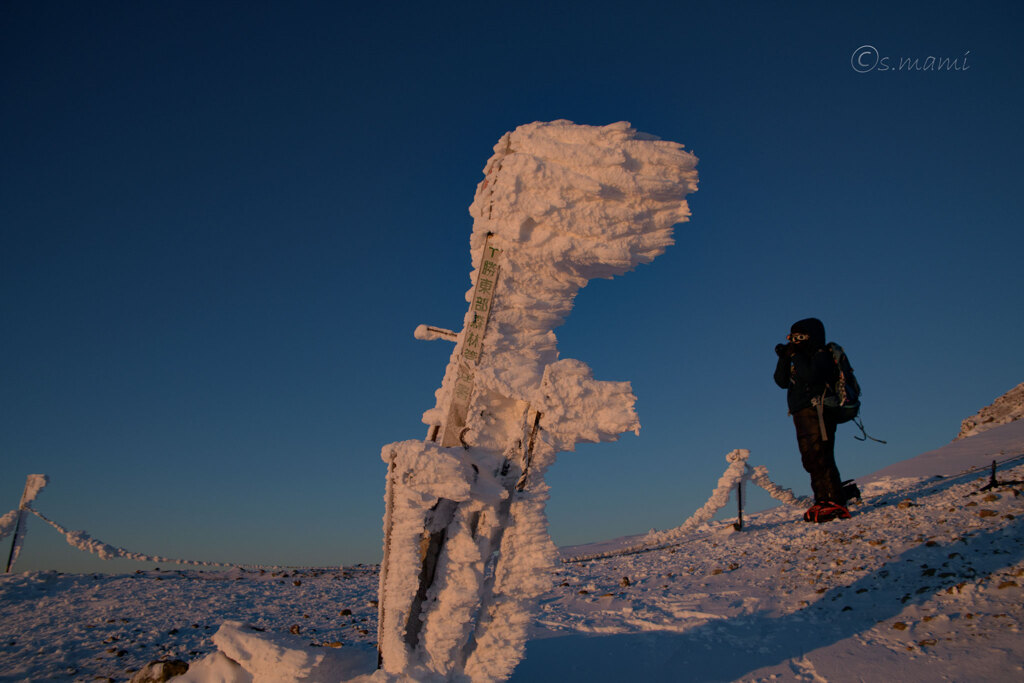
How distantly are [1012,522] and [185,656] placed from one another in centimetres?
751

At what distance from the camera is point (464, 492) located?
310 cm

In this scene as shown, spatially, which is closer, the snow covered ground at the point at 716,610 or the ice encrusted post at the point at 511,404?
the ice encrusted post at the point at 511,404

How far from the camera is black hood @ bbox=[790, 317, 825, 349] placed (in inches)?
290

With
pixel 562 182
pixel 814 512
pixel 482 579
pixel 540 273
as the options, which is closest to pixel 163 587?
pixel 482 579

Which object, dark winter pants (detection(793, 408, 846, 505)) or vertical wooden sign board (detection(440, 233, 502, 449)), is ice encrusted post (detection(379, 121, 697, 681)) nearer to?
vertical wooden sign board (detection(440, 233, 502, 449))

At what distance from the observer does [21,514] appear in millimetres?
8531

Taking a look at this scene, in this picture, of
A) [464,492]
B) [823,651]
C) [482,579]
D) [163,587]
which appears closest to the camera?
[464,492]

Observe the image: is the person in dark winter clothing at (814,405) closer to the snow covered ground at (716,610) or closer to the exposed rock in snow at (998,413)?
the snow covered ground at (716,610)

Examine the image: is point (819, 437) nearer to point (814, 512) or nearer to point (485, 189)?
point (814, 512)

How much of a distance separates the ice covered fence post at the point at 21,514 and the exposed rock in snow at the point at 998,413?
19.8 meters

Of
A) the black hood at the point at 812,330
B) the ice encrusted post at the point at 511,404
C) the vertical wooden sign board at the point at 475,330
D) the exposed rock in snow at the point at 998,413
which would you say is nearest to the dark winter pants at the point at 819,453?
the black hood at the point at 812,330

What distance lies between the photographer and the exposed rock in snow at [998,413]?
1492cm

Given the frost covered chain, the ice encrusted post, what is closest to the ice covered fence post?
the ice encrusted post

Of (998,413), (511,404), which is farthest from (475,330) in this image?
(998,413)
